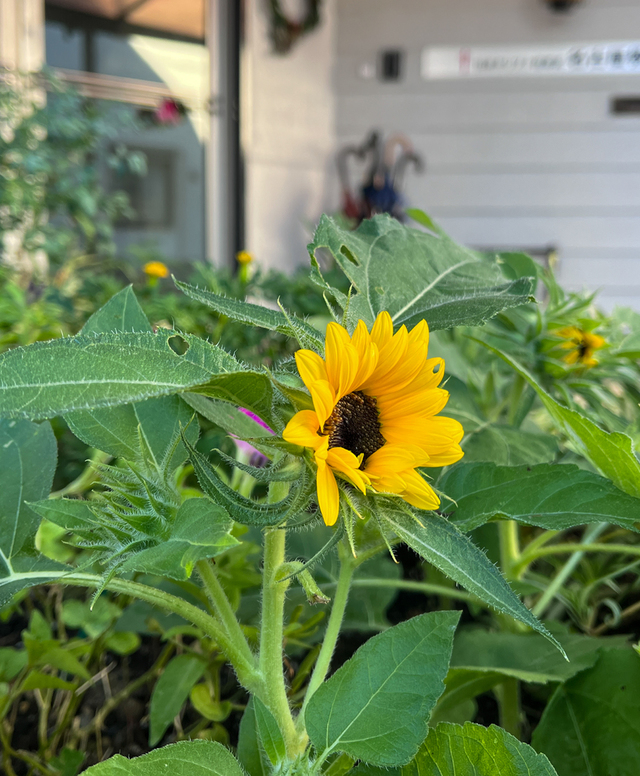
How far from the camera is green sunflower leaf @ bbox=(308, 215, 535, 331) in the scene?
0.33 metres

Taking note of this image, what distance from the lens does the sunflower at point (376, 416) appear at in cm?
25

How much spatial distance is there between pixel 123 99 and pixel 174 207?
0.45 meters

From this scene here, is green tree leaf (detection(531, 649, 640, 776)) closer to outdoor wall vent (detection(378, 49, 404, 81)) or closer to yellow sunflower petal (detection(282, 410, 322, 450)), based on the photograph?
yellow sunflower petal (detection(282, 410, 322, 450))

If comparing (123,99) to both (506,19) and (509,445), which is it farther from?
(509,445)

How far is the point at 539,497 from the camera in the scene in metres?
0.31

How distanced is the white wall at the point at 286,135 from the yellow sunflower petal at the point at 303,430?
287 cm

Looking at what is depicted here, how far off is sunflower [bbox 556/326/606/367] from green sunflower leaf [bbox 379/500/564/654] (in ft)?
0.95

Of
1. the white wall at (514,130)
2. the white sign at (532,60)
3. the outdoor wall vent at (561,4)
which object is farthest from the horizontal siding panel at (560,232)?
the outdoor wall vent at (561,4)

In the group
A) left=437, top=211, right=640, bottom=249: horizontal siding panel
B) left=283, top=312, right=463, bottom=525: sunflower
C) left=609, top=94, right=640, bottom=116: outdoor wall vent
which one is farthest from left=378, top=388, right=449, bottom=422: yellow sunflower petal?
left=609, top=94, right=640, bottom=116: outdoor wall vent

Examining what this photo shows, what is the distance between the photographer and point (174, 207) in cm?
285

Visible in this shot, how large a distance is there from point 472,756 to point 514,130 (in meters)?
3.68

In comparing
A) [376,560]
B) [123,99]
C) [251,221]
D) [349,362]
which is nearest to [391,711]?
[349,362]

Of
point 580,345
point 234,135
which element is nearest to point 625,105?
point 234,135

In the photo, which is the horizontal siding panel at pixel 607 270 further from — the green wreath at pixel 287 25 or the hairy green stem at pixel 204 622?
the hairy green stem at pixel 204 622
